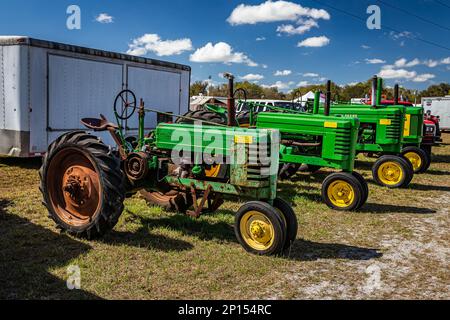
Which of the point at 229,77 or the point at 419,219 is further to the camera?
the point at 419,219

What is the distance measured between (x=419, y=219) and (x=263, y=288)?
362 centimetres

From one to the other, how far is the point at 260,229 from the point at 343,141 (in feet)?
10.3

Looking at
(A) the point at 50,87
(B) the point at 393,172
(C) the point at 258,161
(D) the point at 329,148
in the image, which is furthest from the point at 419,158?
(A) the point at 50,87

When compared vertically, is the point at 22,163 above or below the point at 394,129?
below

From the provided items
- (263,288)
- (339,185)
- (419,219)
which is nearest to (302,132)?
(339,185)

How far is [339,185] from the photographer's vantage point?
22.2 ft

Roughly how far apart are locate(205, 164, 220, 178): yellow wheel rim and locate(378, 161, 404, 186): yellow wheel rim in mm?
4982

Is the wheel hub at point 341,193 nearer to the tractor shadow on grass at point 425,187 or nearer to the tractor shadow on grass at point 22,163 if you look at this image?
the tractor shadow on grass at point 425,187

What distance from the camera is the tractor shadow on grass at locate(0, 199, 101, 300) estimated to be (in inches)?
134

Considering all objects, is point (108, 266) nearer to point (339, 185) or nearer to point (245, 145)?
point (245, 145)

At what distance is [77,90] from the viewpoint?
8.88m

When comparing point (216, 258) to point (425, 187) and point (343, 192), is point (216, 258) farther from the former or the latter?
point (425, 187)

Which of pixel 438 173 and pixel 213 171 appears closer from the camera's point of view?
pixel 213 171

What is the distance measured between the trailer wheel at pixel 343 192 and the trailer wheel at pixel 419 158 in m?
4.84
